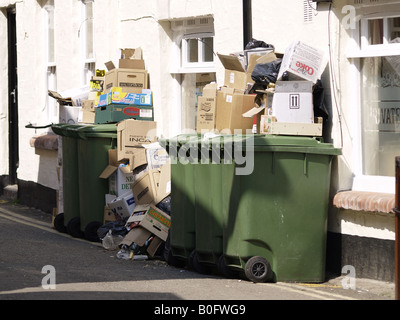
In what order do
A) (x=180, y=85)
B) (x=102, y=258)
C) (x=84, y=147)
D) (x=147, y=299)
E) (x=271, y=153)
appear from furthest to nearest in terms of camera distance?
1. (x=180, y=85)
2. (x=84, y=147)
3. (x=102, y=258)
4. (x=271, y=153)
5. (x=147, y=299)

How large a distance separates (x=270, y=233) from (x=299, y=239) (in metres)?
0.31

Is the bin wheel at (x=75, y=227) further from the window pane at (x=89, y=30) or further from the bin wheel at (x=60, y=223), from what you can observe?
the window pane at (x=89, y=30)

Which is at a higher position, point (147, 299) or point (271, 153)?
point (271, 153)

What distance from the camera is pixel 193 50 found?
1230 centimetres

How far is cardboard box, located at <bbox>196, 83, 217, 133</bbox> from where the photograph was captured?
10227mm

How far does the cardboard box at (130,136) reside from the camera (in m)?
11.5

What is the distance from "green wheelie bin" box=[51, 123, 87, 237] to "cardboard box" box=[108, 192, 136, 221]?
823 millimetres

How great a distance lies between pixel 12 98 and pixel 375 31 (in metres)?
9.64

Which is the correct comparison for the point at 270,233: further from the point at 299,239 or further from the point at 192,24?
the point at 192,24

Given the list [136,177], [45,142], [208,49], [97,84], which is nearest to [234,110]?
[136,177]

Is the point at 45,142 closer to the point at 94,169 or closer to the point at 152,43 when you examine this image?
the point at 152,43

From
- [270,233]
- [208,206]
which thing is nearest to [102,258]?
[208,206]

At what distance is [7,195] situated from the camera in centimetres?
1719

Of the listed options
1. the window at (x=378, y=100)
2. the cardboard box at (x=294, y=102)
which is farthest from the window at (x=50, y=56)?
the window at (x=378, y=100)
